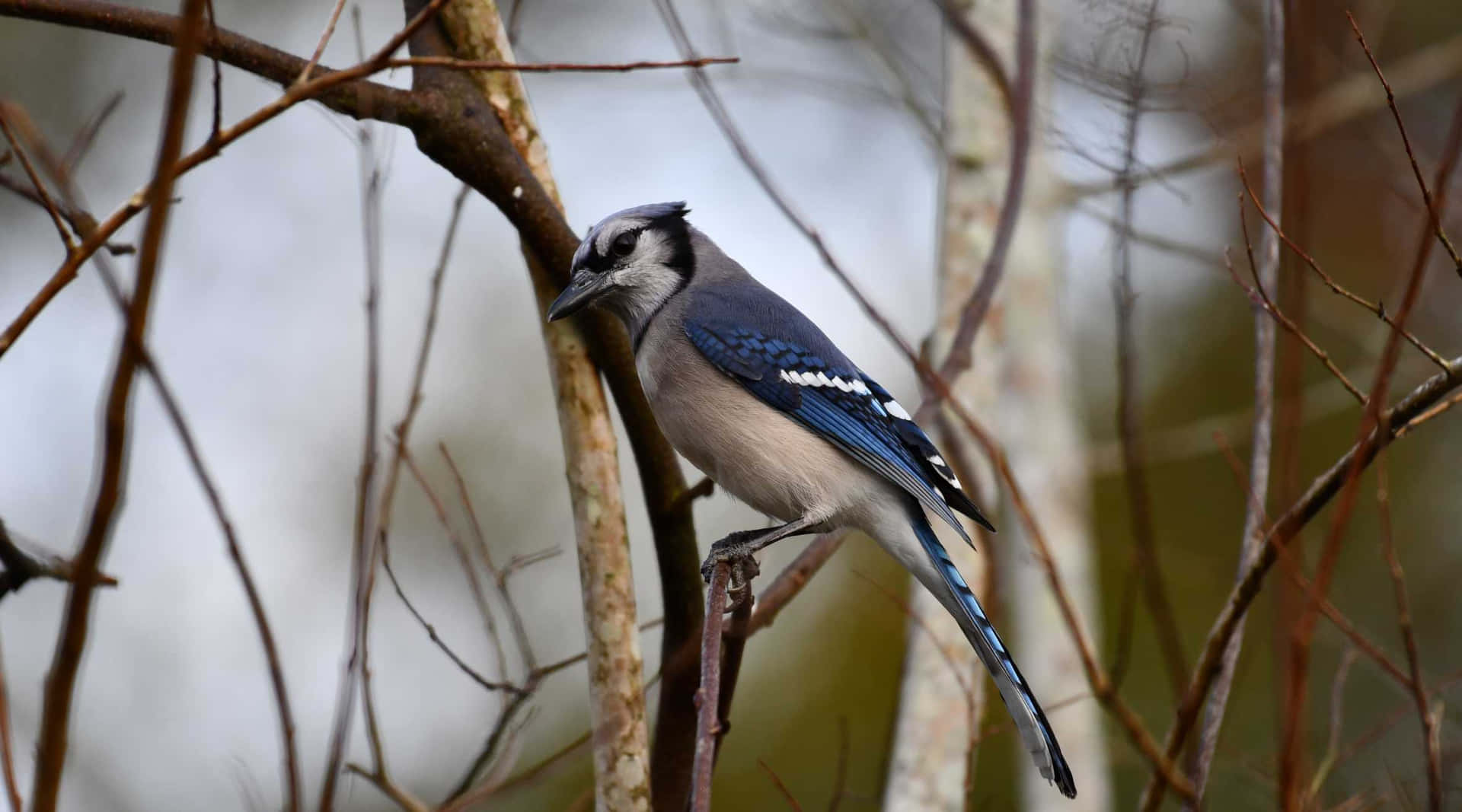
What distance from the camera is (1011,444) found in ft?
20.5

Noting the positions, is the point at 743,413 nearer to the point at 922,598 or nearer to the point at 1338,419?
the point at 922,598

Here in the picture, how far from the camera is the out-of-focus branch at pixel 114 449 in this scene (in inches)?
45.4

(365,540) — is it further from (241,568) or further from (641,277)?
(641,277)

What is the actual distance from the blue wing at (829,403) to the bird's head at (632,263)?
0.18m

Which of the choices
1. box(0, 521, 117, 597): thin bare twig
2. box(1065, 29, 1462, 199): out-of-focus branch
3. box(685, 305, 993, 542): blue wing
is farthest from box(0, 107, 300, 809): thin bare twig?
box(1065, 29, 1462, 199): out-of-focus branch

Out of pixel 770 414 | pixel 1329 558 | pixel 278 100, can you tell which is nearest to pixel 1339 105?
pixel 770 414

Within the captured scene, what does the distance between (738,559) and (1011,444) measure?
3.50 metres

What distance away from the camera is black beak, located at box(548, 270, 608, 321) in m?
3.16

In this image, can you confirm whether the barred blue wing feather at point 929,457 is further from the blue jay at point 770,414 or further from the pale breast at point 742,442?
the pale breast at point 742,442

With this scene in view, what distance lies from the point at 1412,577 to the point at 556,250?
24.9 ft

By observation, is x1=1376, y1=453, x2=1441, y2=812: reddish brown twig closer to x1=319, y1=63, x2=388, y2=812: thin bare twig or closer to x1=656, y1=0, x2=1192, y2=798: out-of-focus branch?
x1=656, y1=0, x2=1192, y2=798: out-of-focus branch

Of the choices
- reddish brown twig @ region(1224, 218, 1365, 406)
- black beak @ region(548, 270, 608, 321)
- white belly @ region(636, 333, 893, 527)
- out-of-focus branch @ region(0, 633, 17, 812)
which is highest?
black beak @ region(548, 270, 608, 321)

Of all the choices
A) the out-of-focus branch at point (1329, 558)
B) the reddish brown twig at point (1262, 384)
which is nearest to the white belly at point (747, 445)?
the reddish brown twig at point (1262, 384)

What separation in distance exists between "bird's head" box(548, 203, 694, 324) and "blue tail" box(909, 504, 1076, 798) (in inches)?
40.8
